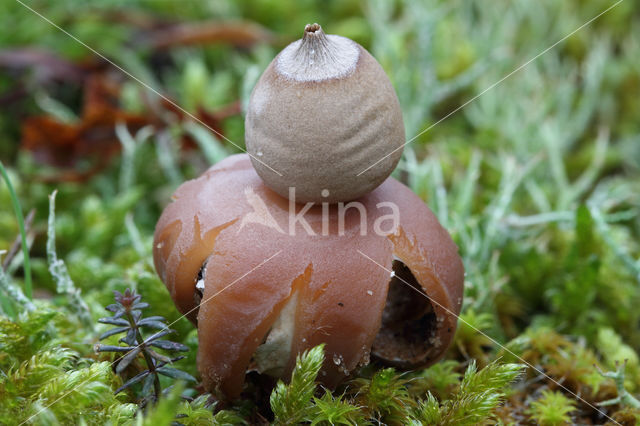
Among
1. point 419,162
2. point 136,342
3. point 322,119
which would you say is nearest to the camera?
point 322,119

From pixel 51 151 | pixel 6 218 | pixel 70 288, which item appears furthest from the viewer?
pixel 51 151

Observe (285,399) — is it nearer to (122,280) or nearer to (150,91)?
(122,280)

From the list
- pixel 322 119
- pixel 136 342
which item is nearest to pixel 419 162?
pixel 322 119

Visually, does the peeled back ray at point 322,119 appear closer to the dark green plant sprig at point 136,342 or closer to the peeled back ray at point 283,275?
the peeled back ray at point 283,275

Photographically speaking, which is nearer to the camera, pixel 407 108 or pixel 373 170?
pixel 373 170

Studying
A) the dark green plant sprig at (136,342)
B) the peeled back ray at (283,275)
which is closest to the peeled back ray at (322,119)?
the peeled back ray at (283,275)

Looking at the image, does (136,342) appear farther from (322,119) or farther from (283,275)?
(322,119)

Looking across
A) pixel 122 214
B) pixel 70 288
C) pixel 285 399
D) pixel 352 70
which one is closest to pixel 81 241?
pixel 122 214

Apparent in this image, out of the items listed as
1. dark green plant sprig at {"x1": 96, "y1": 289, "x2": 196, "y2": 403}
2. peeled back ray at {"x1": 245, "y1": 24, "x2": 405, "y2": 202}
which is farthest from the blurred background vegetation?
peeled back ray at {"x1": 245, "y1": 24, "x2": 405, "y2": 202}
